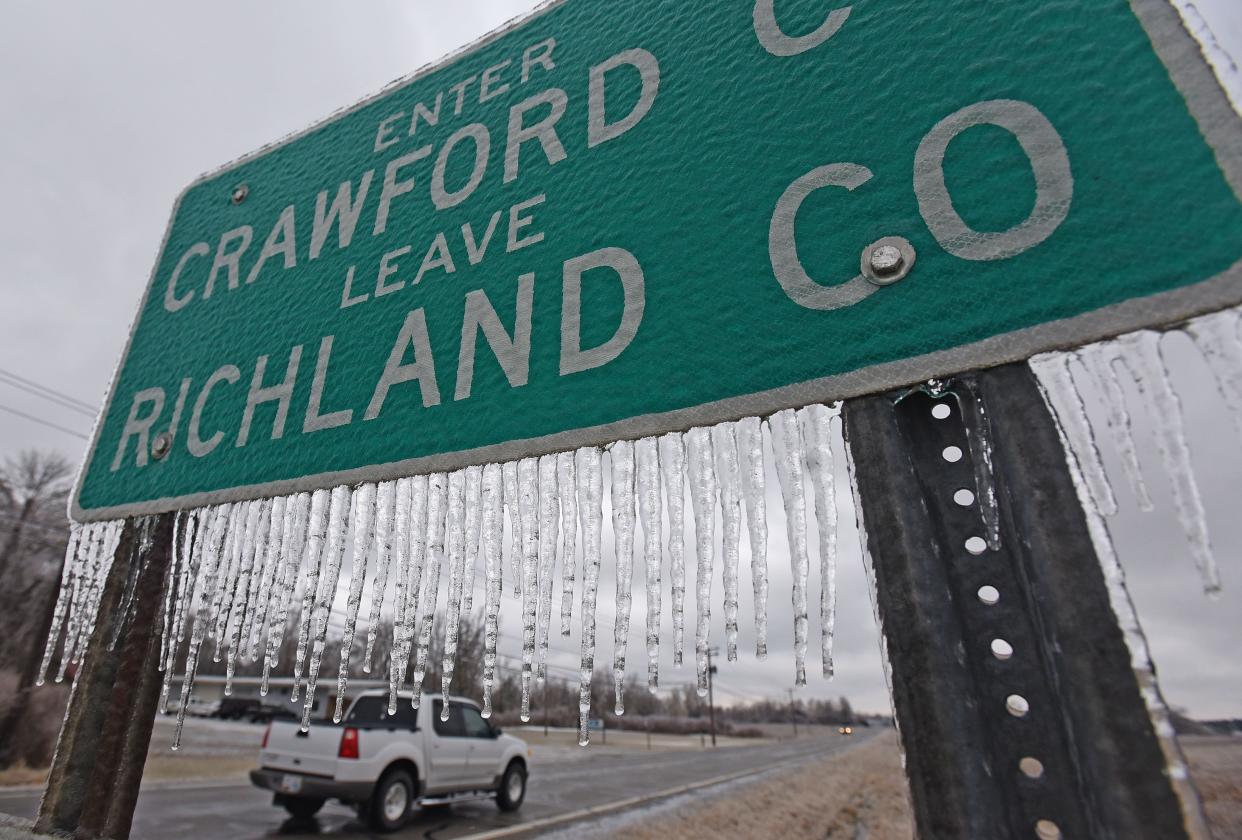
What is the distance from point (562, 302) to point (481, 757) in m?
9.27

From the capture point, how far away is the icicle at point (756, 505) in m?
0.84

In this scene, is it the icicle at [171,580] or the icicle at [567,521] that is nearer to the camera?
the icicle at [567,521]

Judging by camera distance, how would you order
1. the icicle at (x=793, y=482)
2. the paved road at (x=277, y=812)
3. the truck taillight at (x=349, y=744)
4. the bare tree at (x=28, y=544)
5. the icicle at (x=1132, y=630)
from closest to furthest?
1. the icicle at (x=1132, y=630)
2. the icicle at (x=793, y=482)
3. the paved road at (x=277, y=812)
4. the truck taillight at (x=349, y=744)
5. the bare tree at (x=28, y=544)

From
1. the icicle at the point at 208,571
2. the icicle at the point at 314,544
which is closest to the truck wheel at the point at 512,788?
the icicle at the point at 208,571

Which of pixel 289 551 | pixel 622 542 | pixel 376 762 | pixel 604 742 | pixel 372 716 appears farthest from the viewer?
pixel 604 742

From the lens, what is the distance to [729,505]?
0.87 m

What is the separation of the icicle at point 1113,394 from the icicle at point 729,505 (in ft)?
1.22

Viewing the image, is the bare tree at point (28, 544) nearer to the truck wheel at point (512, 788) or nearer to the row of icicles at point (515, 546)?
the truck wheel at point (512, 788)

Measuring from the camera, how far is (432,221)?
53.9 inches

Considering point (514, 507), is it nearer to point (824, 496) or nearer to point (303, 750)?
point (824, 496)

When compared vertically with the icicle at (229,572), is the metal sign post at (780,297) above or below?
above

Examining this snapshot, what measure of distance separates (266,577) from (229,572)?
10 centimetres

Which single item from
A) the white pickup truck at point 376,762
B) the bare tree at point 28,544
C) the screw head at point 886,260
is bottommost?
the white pickup truck at point 376,762

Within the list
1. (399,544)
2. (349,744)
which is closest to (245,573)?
(399,544)
